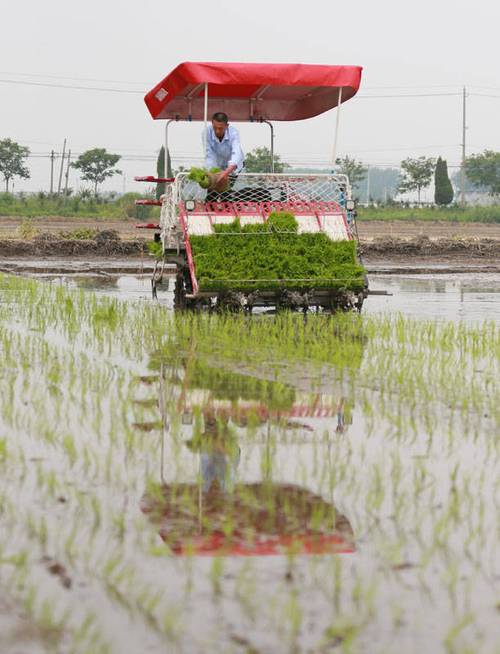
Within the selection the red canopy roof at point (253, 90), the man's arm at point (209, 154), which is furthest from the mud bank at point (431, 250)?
the man's arm at point (209, 154)

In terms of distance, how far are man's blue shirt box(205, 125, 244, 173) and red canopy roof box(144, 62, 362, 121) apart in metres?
0.55

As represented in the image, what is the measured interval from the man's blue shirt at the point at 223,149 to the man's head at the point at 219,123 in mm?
49

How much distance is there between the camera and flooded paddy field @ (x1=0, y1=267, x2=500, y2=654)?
3158 mm

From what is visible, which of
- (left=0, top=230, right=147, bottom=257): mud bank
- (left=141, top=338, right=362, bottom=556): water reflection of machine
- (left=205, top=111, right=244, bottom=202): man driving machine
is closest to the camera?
(left=141, top=338, right=362, bottom=556): water reflection of machine

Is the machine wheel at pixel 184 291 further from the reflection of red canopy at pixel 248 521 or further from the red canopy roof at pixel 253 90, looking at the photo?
the reflection of red canopy at pixel 248 521

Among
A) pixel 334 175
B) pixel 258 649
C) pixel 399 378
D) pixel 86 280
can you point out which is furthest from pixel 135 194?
pixel 258 649

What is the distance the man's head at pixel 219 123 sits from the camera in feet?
45.2

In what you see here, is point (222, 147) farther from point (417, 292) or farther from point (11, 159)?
point (11, 159)

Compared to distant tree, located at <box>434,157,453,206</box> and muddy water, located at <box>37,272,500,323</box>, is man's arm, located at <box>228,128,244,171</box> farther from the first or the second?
distant tree, located at <box>434,157,453,206</box>

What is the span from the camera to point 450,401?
698 centimetres

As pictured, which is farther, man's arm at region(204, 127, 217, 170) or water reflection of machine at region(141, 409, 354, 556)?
man's arm at region(204, 127, 217, 170)

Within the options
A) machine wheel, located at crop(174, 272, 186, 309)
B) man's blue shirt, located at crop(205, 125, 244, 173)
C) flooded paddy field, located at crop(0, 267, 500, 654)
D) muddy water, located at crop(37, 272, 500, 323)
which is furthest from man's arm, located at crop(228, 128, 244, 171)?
flooded paddy field, located at crop(0, 267, 500, 654)

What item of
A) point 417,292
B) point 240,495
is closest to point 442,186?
point 417,292

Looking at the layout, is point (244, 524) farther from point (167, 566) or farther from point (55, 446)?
point (55, 446)
